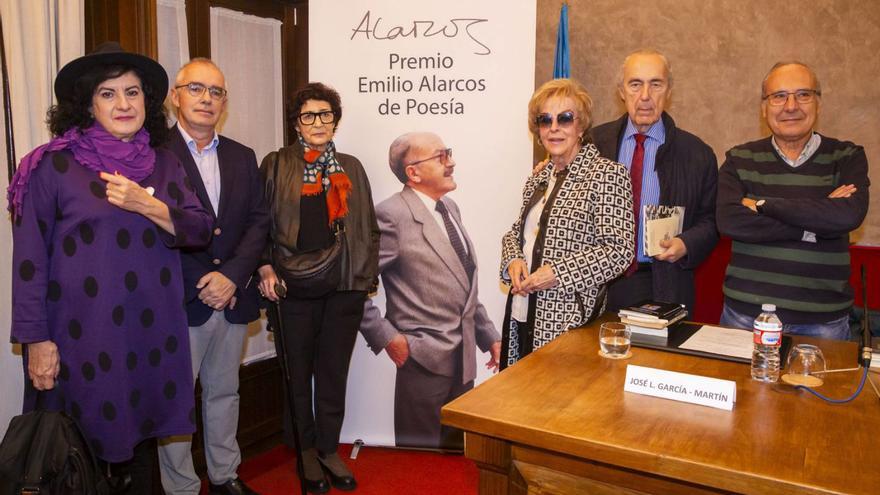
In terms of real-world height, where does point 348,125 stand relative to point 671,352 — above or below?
above

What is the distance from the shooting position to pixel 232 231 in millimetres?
2719

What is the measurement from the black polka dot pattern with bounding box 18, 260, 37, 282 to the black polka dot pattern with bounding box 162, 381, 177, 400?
0.55m

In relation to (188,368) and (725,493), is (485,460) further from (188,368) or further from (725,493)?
Answer: (188,368)

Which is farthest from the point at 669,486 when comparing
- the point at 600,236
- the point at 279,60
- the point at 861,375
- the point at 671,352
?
the point at 279,60

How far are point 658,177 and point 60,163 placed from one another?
83.1 inches

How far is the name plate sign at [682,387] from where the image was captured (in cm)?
150

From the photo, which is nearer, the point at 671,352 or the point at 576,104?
the point at 671,352

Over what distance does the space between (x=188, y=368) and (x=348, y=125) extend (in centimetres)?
146

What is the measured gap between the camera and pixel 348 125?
3303 mm

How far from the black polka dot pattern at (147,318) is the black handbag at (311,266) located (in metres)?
0.71

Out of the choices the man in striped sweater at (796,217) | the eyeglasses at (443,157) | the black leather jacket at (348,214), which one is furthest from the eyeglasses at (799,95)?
the black leather jacket at (348,214)

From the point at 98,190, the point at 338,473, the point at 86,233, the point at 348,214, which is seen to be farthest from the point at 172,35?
the point at 338,473

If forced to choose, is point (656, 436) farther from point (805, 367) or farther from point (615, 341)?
point (805, 367)

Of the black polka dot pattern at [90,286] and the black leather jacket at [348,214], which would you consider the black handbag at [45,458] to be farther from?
the black leather jacket at [348,214]
